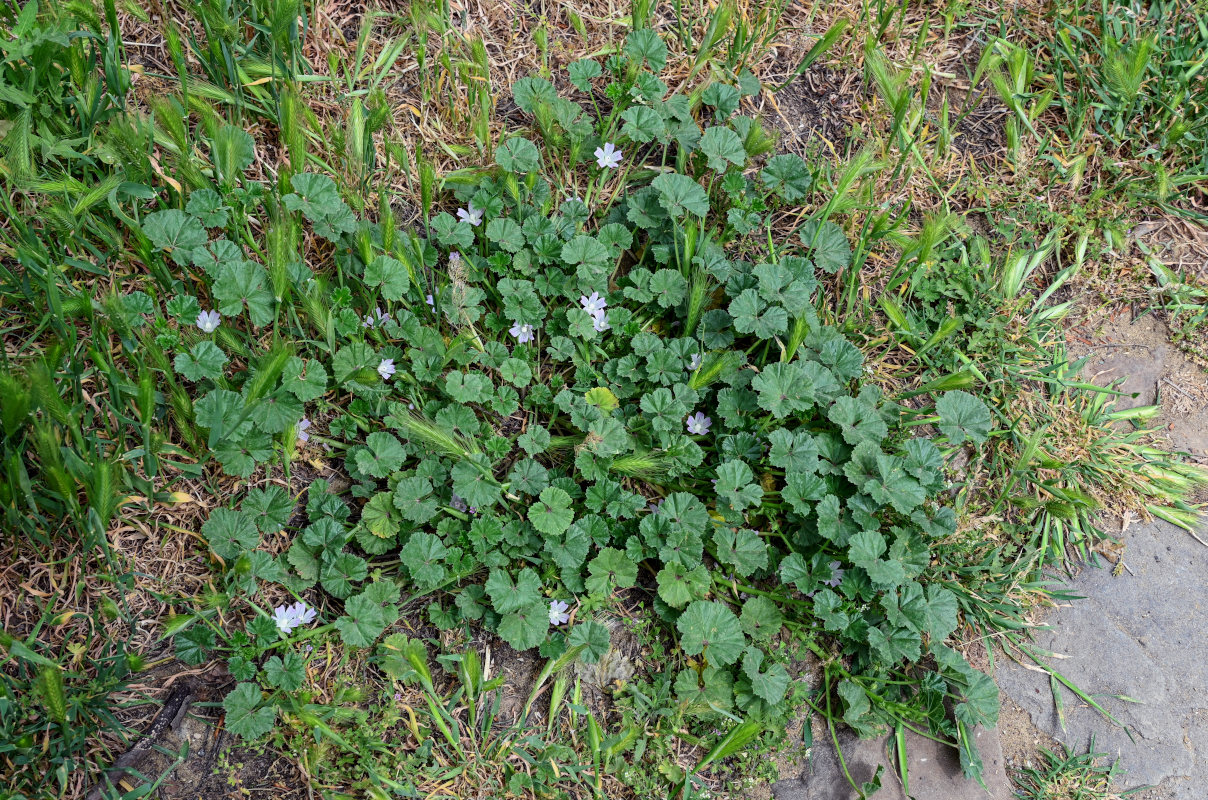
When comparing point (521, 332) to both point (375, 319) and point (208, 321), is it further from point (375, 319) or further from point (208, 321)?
point (208, 321)

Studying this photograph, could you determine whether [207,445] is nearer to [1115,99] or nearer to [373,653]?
[373,653]

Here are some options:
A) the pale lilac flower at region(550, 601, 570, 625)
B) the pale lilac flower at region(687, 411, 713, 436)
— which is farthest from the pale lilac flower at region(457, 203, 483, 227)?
the pale lilac flower at region(550, 601, 570, 625)

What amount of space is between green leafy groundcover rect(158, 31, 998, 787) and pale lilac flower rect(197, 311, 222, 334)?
0.04 m

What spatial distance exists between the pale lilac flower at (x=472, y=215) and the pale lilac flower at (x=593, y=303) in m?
0.41

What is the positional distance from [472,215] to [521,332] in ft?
1.37

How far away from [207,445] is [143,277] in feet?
1.79

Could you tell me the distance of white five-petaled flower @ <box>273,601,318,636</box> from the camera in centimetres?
240

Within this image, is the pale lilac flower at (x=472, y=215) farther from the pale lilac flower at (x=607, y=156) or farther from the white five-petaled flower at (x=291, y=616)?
the white five-petaled flower at (x=291, y=616)

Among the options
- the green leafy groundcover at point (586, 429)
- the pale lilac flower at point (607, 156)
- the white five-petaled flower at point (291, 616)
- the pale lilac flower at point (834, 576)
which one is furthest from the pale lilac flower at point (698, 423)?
the white five-petaled flower at point (291, 616)

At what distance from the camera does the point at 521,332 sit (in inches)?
109

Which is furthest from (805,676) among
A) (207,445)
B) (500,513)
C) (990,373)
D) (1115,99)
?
(1115,99)

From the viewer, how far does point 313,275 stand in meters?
2.64

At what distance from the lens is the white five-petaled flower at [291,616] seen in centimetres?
240

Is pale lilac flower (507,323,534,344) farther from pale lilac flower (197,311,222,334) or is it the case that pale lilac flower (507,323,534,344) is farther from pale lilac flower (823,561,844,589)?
pale lilac flower (823,561,844,589)
